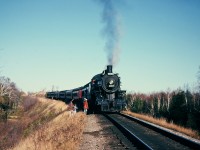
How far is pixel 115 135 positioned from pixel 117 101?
10378 millimetres

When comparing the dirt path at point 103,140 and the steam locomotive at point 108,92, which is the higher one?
the steam locomotive at point 108,92

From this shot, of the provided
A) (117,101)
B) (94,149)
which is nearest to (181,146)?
(94,149)

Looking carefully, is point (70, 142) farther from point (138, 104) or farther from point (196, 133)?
point (138, 104)

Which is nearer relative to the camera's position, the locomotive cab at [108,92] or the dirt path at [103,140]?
the dirt path at [103,140]

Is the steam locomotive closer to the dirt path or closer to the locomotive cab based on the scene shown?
the locomotive cab

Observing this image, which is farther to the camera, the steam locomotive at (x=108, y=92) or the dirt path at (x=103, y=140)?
the steam locomotive at (x=108, y=92)

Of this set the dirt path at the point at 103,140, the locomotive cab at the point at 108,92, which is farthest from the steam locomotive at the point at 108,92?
the dirt path at the point at 103,140

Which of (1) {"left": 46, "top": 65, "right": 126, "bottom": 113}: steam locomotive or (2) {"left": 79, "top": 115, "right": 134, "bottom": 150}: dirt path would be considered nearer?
(2) {"left": 79, "top": 115, "right": 134, "bottom": 150}: dirt path

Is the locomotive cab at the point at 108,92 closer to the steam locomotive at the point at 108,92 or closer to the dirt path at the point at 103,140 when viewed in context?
the steam locomotive at the point at 108,92

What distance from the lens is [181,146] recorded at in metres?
9.92

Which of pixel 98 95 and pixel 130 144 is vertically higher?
pixel 98 95

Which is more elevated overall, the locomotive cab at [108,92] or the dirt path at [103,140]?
the locomotive cab at [108,92]

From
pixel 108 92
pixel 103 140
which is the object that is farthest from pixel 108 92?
pixel 103 140

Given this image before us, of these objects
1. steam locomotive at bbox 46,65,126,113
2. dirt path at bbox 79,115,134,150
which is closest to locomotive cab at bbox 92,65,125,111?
steam locomotive at bbox 46,65,126,113
